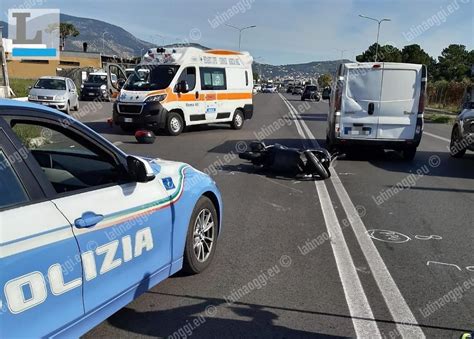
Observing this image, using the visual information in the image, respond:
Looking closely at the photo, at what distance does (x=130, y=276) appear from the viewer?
3.29 meters

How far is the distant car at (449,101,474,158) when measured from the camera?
452 inches

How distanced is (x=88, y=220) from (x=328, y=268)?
265 cm

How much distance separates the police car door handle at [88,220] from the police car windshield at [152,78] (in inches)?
512

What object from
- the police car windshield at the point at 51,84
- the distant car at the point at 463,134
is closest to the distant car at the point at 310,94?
the police car windshield at the point at 51,84

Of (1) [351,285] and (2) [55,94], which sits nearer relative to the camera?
(1) [351,285]

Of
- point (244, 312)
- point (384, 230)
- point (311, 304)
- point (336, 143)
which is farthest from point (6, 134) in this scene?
point (336, 143)

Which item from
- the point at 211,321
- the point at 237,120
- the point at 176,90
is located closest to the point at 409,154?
the point at 176,90

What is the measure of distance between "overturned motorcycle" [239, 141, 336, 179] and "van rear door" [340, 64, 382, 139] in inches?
90.8

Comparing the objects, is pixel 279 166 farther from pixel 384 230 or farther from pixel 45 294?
pixel 45 294

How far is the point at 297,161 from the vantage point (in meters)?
8.98

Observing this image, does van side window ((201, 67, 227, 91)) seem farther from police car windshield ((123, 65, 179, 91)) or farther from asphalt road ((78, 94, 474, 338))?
asphalt road ((78, 94, 474, 338))

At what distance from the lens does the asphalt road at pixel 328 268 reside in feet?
11.9

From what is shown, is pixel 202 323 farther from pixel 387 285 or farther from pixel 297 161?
→ pixel 297 161

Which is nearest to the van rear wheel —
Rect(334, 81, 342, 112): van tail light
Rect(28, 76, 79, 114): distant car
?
Rect(334, 81, 342, 112): van tail light
